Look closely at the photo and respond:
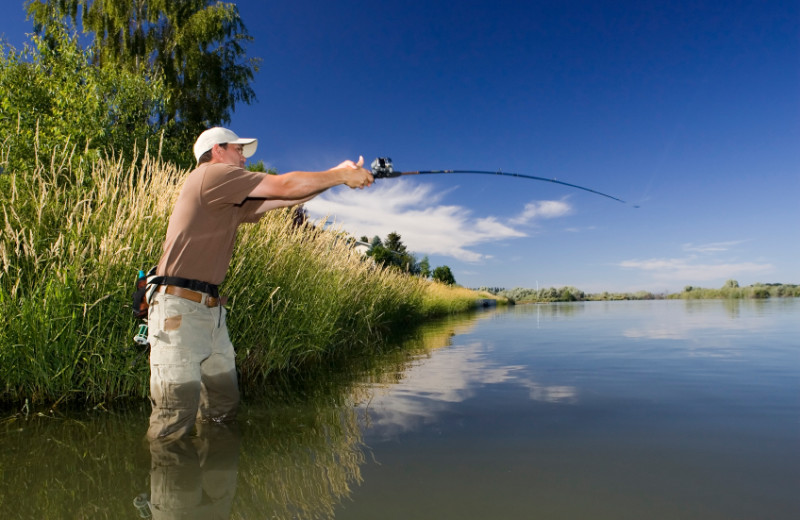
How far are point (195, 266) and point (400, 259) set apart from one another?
34530mm

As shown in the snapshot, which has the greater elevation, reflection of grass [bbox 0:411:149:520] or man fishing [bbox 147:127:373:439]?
man fishing [bbox 147:127:373:439]

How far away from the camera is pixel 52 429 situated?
330 cm

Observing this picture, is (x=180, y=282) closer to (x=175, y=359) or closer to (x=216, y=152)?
(x=175, y=359)

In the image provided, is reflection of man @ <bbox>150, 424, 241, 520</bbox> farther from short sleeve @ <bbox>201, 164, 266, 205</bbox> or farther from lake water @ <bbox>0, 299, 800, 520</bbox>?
short sleeve @ <bbox>201, 164, 266, 205</bbox>

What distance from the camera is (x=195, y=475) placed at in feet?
8.31

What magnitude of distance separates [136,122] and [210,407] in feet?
40.1

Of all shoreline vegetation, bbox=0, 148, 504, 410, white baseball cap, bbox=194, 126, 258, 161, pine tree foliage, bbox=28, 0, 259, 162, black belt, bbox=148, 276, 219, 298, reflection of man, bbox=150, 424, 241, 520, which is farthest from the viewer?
pine tree foliage, bbox=28, 0, 259, 162

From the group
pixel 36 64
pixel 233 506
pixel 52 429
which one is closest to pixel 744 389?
pixel 233 506

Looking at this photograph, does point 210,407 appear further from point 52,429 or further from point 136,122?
point 136,122

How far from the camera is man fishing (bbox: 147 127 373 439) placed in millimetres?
2854

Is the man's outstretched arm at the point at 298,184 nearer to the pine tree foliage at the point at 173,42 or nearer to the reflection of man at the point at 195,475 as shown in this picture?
the reflection of man at the point at 195,475

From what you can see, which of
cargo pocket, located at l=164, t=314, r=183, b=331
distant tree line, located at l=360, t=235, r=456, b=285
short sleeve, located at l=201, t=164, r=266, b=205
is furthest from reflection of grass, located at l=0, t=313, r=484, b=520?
distant tree line, located at l=360, t=235, r=456, b=285

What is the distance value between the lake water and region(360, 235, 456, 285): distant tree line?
14.9 m

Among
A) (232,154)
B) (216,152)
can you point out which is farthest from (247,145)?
(216,152)
